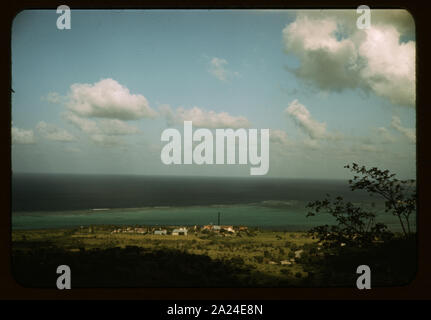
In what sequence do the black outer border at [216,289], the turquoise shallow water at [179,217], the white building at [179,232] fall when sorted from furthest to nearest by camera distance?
1. the turquoise shallow water at [179,217]
2. the white building at [179,232]
3. the black outer border at [216,289]

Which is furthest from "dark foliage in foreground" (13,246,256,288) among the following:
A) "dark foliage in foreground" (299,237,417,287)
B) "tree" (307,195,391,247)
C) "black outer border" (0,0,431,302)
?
"tree" (307,195,391,247)

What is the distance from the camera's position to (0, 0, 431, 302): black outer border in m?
3.04

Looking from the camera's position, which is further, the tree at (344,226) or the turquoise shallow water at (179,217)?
the turquoise shallow water at (179,217)

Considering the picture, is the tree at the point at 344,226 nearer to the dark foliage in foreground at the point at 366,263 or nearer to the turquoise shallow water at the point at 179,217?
the dark foliage in foreground at the point at 366,263

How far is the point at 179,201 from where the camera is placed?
4770mm

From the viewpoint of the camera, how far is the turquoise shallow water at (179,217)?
4.20 meters

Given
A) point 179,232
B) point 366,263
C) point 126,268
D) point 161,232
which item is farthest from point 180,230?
point 366,263

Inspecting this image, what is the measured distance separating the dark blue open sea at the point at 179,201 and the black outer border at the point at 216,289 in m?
0.34

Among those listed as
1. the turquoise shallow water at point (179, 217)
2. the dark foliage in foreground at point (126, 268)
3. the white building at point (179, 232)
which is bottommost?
the dark foliage in foreground at point (126, 268)

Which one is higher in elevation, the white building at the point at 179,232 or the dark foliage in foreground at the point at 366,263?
the white building at the point at 179,232

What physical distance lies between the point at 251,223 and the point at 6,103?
3.37 m

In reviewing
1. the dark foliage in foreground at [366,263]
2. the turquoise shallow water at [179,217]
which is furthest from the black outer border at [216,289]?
the turquoise shallow water at [179,217]

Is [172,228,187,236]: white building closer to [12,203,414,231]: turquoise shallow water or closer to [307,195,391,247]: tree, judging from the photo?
[12,203,414,231]: turquoise shallow water

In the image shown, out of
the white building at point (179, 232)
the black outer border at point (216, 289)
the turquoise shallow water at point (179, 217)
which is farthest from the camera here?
the turquoise shallow water at point (179, 217)
